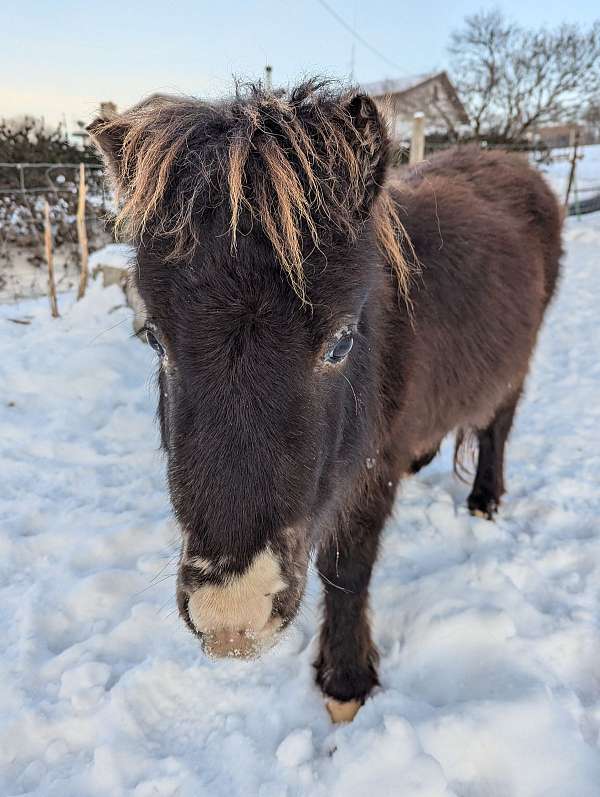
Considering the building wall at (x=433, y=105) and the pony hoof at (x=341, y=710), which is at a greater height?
the building wall at (x=433, y=105)

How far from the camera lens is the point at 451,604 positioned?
2.43 meters

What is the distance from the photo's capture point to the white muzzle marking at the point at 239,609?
119cm

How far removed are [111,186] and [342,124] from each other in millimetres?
812

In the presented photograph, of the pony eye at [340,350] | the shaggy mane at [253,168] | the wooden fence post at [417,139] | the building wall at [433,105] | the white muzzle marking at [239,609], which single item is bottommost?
the white muzzle marking at [239,609]

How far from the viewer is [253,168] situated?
1.35 metres

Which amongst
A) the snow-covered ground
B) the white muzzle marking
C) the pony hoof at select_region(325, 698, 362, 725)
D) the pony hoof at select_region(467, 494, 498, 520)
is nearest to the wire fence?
the pony hoof at select_region(467, 494, 498, 520)

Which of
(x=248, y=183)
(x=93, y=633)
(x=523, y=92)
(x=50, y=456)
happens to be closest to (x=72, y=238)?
(x=50, y=456)

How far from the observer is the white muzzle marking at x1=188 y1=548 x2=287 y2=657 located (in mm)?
1190

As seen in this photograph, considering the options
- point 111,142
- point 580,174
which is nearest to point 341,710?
point 111,142

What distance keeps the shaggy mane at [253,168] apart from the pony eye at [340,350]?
24 cm

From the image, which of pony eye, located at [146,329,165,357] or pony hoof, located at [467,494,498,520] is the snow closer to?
pony hoof, located at [467,494,498,520]

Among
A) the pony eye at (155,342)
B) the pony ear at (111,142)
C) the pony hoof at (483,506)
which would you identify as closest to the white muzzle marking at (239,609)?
the pony eye at (155,342)

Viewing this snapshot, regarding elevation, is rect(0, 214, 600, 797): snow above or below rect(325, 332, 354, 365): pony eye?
below

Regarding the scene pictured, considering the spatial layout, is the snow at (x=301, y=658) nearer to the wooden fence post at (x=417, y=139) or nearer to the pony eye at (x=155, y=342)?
the pony eye at (x=155, y=342)
